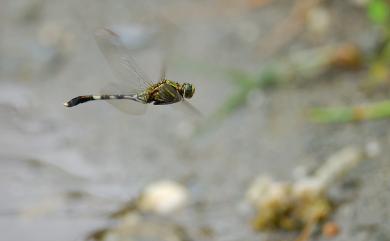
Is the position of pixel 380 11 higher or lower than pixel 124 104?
higher

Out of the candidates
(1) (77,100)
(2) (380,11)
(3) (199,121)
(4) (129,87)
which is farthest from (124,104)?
(2) (380,11)

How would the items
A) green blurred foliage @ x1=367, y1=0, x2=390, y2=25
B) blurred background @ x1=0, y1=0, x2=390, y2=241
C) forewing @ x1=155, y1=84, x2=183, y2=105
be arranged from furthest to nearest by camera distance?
green blurred foliage @ x1=367, y1=0, x2=390, y2=25, blurred background @ x1=0, y1=0, x2=390, y2=241, forewing @ x1=155, y1=84, x2=183, y2=105

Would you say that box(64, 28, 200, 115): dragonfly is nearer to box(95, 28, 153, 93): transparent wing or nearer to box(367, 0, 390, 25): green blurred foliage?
box(95, 28, 153, 93): transparent wing

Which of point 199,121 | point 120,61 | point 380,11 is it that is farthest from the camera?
point 199,121

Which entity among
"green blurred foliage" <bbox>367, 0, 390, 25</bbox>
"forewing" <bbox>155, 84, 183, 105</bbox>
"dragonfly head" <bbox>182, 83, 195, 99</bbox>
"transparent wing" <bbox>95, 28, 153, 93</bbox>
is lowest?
"forewing" <bbox>155, 84, 183, 105</bbox>

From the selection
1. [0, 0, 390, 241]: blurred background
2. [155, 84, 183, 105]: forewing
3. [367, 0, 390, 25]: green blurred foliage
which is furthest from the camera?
[367, 0, 390, 25]: green blurred foliage

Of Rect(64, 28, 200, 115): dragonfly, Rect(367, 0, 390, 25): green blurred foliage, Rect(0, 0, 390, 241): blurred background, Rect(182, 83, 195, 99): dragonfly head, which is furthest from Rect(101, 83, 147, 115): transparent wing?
Rect(367, 0, 390, 25): green blurred foliage

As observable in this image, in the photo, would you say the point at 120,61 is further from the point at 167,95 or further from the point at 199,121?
the point at 199,121

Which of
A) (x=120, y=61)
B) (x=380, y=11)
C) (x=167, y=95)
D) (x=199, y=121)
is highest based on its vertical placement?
(x=380, y=11)

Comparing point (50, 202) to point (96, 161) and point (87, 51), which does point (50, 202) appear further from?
point (87, 51)
